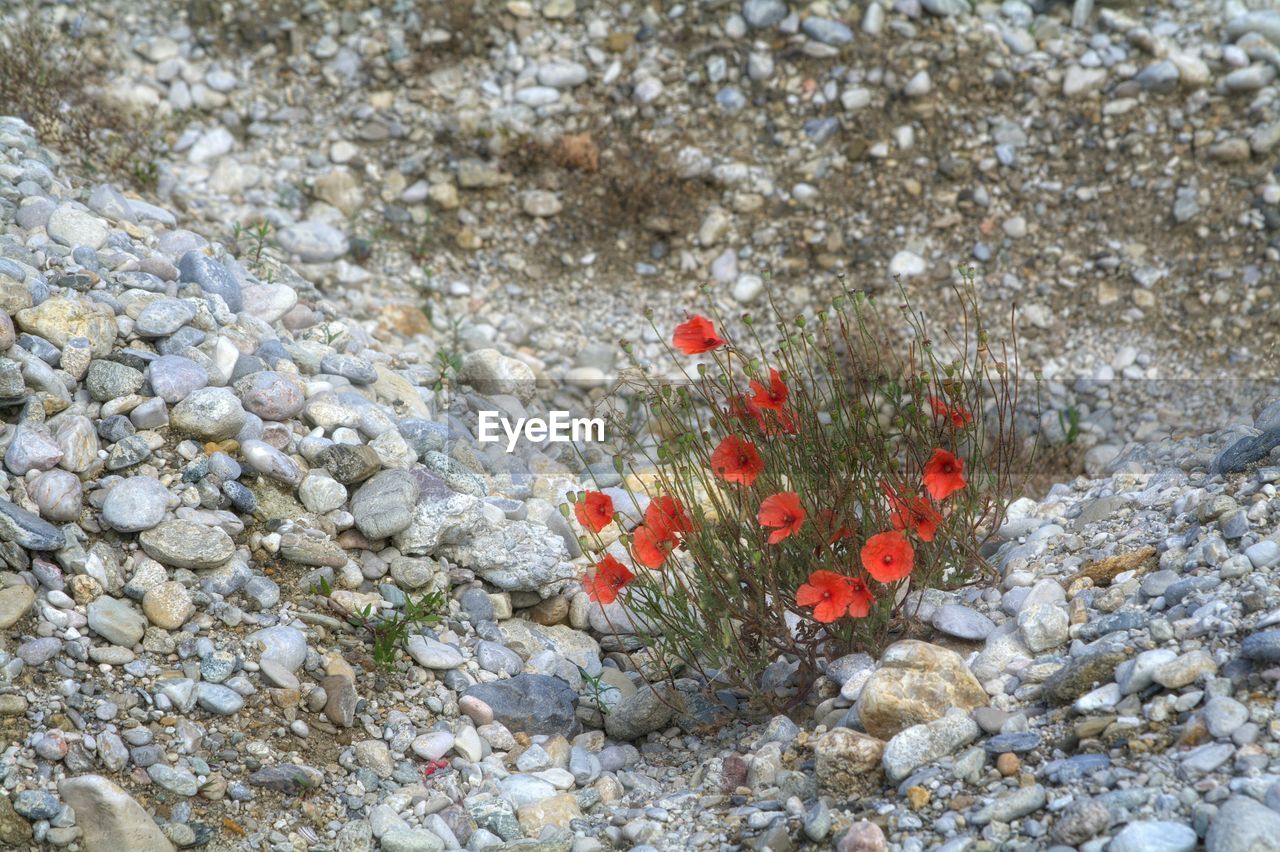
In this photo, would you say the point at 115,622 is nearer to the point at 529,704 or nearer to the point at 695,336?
the point at 529,704

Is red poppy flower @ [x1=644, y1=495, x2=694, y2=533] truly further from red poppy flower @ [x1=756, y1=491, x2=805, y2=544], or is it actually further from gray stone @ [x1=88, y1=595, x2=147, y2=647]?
gray stone @ [x1=88, y1=595, x2=147, y2=647]

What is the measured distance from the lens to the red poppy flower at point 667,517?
3184 millimetres

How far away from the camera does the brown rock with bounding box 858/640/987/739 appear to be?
282 centimetres

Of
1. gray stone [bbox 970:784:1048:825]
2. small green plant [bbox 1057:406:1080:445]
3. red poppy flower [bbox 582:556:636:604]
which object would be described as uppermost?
gray stone [bbox 970:784:1048:825]

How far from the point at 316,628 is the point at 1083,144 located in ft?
16.4

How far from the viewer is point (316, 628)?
357 cm

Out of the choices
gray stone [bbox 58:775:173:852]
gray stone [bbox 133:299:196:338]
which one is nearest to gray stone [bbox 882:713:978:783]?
gray stone [bbox 58:775:173:852]

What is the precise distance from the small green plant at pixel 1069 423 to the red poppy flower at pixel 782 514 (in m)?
2.86

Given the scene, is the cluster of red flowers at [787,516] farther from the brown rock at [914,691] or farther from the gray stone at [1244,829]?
the gray stone at [1244,829]

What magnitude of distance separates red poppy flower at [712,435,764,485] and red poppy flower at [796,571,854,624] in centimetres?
33

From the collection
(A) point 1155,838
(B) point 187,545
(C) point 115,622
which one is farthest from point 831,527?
(C) point 115,622

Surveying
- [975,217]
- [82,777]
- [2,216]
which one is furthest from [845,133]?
[82,777]

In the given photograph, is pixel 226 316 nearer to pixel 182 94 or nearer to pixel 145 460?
pixel 145 460

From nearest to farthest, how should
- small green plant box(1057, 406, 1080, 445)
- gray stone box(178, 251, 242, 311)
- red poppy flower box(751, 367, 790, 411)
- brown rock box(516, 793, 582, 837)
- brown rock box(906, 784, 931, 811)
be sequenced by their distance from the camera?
brown rock box(906, 784, 931, 811)
brown rock box(516, 793, 582, 837)
red poppy flower box(751, 367, 790, 411)
gray stone box(178, 251, 242, 311)
small green plant box(1057, 406, 1080, 445)
